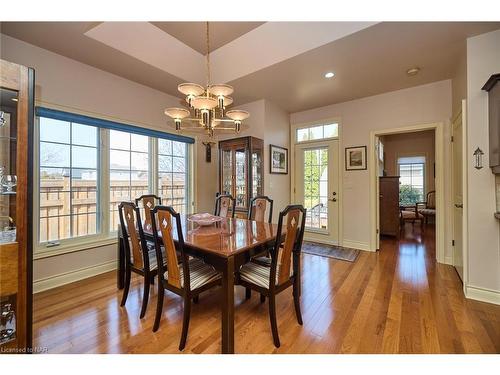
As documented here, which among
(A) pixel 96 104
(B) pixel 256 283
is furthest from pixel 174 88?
(B) pixel 256 283

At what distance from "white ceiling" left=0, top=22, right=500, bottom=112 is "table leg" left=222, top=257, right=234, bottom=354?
2359mm

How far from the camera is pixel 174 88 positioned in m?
3.42

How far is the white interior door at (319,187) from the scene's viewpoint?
4082mm

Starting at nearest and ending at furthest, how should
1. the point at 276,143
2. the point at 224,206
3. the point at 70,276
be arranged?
the point at 70,276 < the point at 224,206 < the point at 276,143

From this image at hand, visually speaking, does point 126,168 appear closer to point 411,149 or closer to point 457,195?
point 457,195

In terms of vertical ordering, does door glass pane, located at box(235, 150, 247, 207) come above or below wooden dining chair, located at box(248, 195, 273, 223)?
above

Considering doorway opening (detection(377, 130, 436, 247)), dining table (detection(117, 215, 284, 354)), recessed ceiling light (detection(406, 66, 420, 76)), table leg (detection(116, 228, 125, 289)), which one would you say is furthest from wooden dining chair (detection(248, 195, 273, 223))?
doorway opening (detection(377, 130, 436, 247))

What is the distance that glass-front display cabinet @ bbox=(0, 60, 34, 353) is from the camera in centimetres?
122

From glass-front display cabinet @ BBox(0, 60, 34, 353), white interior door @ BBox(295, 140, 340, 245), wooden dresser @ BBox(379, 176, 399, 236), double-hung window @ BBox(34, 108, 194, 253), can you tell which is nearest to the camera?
glass-front display cabinet @ BBox(0, 60, 34, 353)

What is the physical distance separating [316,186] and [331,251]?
4.07 ft

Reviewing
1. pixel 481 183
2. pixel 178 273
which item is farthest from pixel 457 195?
pixel 178 273

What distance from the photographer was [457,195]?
2775 mm

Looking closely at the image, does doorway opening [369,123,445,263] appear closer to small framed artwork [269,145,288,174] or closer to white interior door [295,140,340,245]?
white interior door [295,140,340,245]
